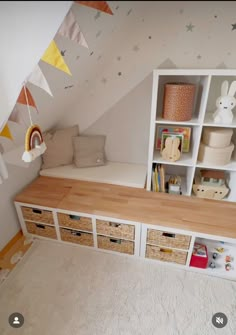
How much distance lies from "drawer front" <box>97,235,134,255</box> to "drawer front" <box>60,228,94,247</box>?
0.28 feet

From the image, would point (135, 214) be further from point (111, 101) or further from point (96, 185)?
point (111, 101)

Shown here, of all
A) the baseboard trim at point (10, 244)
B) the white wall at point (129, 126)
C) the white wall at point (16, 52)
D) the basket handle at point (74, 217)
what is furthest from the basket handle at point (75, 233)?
the white wall at point (16, 52)

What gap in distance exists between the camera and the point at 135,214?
1579mm

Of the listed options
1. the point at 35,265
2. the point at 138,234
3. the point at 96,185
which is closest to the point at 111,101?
the point at 96,185

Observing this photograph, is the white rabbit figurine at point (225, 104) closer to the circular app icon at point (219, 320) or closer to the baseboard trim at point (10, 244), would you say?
the circular app icon at point (219, 320)

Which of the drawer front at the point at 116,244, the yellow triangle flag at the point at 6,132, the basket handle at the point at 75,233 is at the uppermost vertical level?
the yellow triangle flag at the point at 6,132

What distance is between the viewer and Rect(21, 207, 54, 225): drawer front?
68.1 inches

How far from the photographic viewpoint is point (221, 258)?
64.8 inches

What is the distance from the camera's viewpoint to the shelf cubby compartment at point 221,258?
5.11 feet

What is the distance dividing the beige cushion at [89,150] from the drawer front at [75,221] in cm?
59

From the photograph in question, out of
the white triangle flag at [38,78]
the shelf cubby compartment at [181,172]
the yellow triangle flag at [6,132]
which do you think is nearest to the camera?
the white triangle flag at [38,78]

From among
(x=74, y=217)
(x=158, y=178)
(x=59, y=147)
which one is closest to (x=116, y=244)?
(x=74, y=217)

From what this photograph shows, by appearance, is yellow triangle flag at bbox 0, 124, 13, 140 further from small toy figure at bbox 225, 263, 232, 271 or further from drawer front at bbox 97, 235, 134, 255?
small toy figure at bbox 225, 263, 232, 271

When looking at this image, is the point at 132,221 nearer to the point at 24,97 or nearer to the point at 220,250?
the point at 220,250
